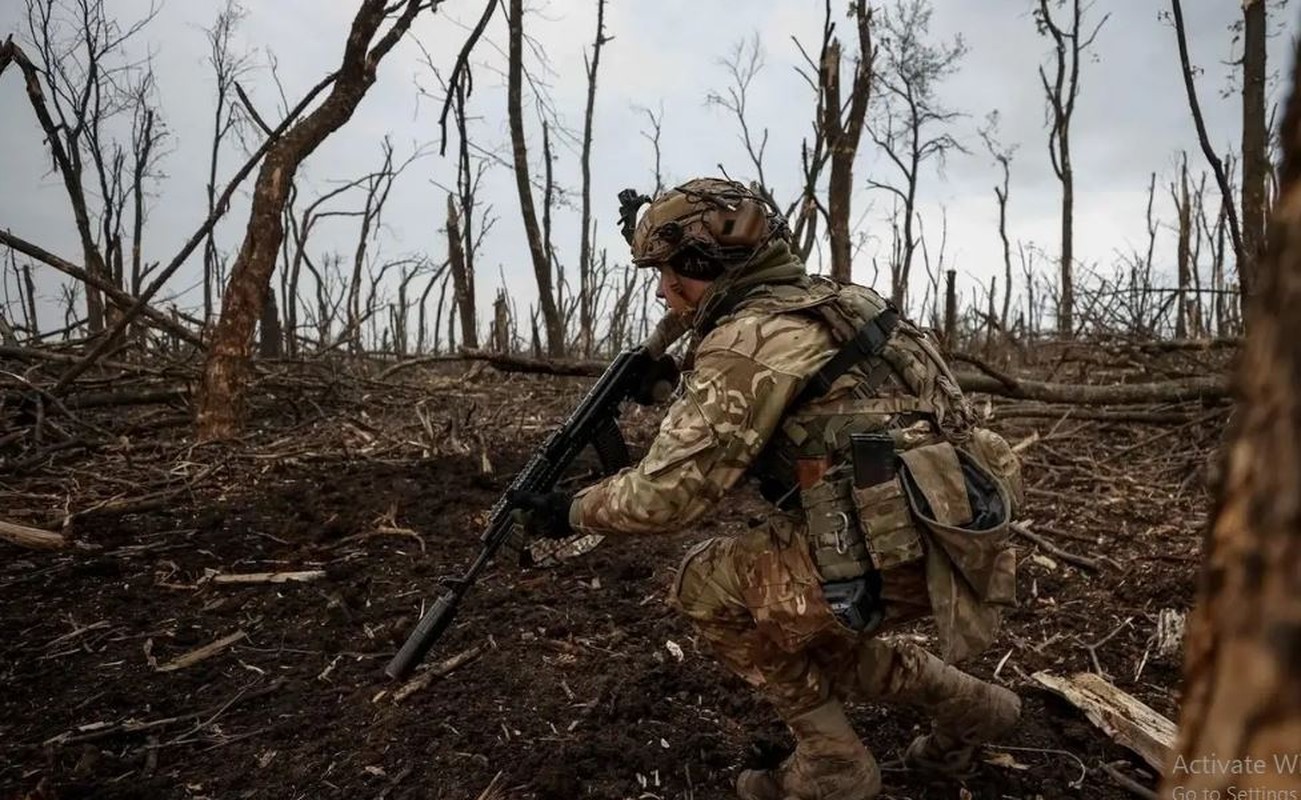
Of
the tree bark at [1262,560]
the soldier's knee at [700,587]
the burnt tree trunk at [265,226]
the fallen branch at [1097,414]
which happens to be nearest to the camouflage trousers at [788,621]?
the soldier's knee at [700,587]

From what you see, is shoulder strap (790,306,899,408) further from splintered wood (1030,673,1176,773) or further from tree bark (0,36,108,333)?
tree bark (0,36,108,333)

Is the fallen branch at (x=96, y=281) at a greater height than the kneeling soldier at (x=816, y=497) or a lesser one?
greater

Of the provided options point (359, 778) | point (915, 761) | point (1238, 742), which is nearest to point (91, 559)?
point (359, 778)

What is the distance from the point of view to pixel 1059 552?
414cm

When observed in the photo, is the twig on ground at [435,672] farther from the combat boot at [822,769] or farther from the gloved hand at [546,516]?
the combat boot at [822,769]

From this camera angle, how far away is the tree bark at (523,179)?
11.2 m

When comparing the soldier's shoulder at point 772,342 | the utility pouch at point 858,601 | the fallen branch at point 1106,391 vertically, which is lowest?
the utility pouch at point 858,601

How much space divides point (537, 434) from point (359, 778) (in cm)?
428

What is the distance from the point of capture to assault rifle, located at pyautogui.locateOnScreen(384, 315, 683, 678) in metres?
2.76

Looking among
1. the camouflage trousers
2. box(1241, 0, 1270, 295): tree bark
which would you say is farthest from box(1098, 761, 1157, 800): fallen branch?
box(1241, 0, 1270, 295): tree bark

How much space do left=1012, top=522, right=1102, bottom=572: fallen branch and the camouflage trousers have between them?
201cm

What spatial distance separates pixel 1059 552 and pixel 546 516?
2.90 metres

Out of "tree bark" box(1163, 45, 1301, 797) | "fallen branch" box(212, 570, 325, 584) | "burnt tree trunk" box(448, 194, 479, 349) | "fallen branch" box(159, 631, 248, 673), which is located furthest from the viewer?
"burnt tree trunk" box(448, 194, 479, 349)

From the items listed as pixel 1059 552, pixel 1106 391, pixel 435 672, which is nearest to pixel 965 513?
pixel 435 672
